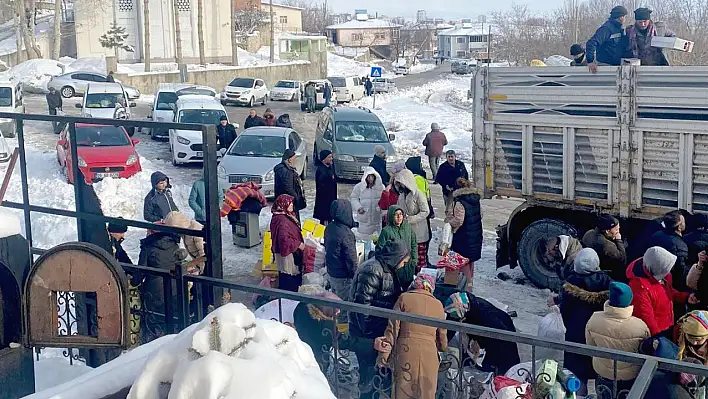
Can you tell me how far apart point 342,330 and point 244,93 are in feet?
107

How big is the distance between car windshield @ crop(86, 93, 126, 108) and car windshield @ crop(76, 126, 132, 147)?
7586mm

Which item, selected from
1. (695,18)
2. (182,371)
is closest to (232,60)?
(695,18)

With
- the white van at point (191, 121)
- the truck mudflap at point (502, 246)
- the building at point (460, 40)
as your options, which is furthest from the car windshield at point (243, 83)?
the building at point (460, 40)

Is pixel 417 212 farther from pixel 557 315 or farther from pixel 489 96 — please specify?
pixel 557 315

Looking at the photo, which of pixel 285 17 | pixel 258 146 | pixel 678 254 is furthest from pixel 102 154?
pixel 285 17

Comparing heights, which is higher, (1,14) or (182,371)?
(1,14)

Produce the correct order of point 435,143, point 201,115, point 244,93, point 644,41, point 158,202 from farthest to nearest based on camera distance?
1. point 244,93
2. point 201,115
3. point 435,143
4. point 644,41
5. point 158,202

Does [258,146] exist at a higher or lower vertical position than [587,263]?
higher

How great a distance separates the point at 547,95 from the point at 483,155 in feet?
4.32

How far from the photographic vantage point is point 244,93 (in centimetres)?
3878

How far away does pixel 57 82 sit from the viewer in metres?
37.2

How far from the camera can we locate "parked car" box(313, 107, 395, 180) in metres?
18.7

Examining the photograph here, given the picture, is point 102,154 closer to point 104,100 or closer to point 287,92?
point 104,100

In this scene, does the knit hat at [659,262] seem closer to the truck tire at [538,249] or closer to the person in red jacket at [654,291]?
the person in red jacket at [654,291]
